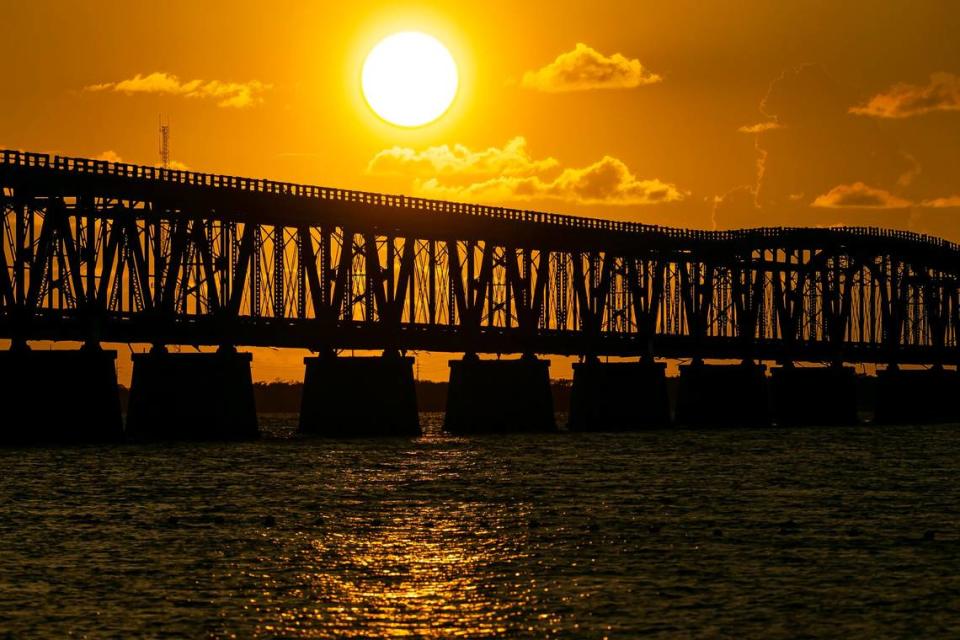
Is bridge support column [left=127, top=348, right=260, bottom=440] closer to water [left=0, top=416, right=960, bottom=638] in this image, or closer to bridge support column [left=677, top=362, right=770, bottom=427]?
water [left=0, top=416, right=960, bottom=638]

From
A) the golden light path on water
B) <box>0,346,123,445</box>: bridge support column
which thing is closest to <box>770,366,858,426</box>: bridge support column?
<box>0,346,123,445</box>: bridge support column

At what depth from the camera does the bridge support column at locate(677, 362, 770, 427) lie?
477 feet

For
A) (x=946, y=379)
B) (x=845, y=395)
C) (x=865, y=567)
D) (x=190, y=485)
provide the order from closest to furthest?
(x=865, y=567) → (x=190, y=485) → (x=845, y=395) → (x=946, y=379)

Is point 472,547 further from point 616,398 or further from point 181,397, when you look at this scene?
point 616,398

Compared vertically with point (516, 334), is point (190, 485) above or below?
below

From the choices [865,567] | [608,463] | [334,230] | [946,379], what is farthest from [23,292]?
[946,379]

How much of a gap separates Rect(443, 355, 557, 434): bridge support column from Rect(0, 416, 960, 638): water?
27899mm

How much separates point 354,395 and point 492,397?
44.4 feet

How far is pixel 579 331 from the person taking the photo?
5443 inches

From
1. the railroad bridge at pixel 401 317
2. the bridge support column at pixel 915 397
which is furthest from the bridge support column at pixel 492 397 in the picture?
the bridge support column at pixel 915 397

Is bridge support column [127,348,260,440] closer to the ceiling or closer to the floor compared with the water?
closer to the ceiling

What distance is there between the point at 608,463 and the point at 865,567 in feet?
146

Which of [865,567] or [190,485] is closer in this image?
[865,567]

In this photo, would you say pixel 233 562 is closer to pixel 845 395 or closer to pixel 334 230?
pixel 334 230
